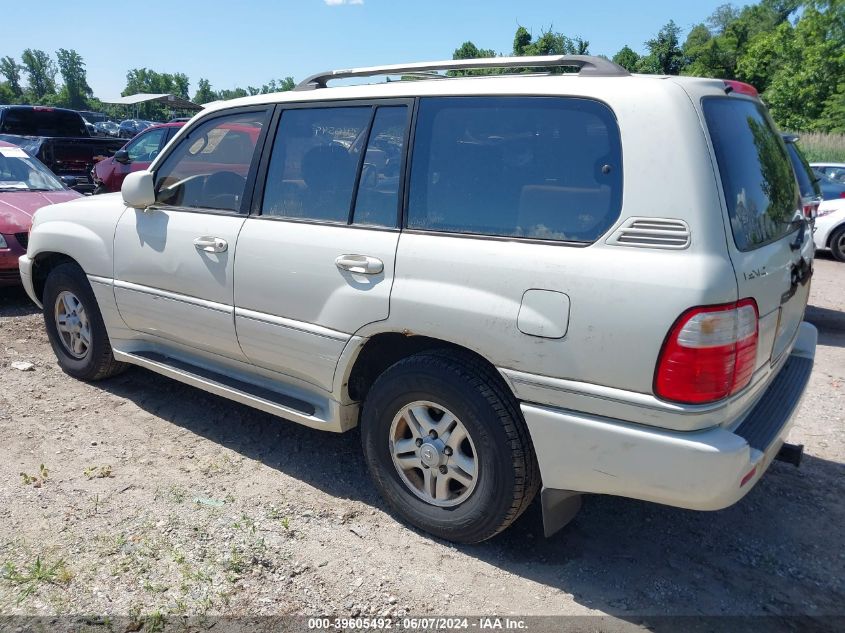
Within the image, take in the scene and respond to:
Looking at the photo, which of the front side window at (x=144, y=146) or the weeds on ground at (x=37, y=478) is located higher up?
the front side window at (x=144, y=146)

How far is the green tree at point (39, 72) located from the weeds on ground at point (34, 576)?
132m

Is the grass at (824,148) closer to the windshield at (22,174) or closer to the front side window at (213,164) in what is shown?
the windshield at (22,174)

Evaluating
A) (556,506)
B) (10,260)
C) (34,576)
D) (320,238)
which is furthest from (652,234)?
(10,260)

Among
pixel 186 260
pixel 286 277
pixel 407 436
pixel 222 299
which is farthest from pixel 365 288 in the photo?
pixel 186 260

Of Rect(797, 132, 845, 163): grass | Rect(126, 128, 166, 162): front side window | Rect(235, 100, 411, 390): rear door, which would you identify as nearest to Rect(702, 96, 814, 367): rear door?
Rect(235, 100, 411, 390): rear door

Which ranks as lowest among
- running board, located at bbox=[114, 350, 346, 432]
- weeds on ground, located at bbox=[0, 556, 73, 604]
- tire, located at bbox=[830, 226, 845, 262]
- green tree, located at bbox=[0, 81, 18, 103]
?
tire, located at bbox=[830, 226, 845, 262]

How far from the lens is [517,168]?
2852mm

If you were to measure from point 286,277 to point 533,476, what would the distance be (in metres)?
1.51

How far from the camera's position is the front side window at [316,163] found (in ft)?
11.2

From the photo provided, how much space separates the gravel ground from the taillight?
990 millimetres

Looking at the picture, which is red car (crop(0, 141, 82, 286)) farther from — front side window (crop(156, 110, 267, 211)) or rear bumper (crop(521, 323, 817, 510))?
rear bumper (crop(521, 323, 817, 510))

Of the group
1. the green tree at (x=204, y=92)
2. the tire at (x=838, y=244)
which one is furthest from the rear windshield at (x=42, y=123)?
the green tree at (x=204, y=92)

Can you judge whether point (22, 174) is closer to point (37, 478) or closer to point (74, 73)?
point (37, 478)

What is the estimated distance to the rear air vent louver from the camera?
245 cm
